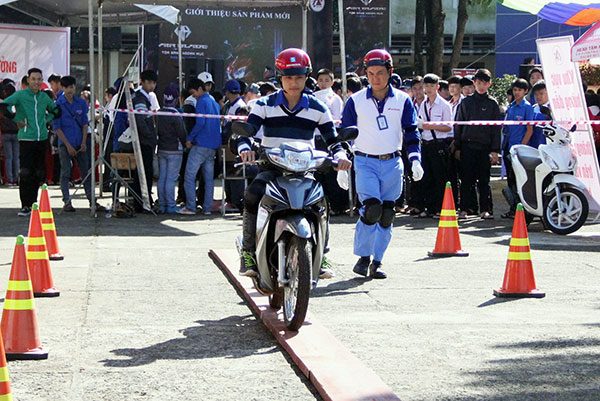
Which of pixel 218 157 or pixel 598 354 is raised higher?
pixel 218 157

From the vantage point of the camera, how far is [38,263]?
8.57 meters

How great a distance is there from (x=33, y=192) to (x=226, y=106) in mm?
3631

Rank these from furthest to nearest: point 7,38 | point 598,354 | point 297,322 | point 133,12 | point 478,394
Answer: point 7,38
point 133,12
point 297,322
point 598,354
point 478,394

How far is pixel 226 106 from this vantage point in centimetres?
1750

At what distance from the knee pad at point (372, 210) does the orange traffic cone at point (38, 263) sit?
2757 millimetres

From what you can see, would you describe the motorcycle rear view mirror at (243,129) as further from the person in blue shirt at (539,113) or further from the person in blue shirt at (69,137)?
the person in blue shirt at (69,137)

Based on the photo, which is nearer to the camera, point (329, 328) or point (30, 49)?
point (329, 328)

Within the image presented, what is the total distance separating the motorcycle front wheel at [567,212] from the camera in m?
13.0

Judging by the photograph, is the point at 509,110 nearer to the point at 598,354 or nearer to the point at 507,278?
the point at 507,278

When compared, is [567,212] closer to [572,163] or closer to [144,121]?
[572,163]

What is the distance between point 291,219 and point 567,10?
10019 millimetres

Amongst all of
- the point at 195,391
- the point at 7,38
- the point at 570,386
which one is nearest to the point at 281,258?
the point at 195,391

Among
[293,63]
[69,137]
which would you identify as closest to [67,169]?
[69,137]

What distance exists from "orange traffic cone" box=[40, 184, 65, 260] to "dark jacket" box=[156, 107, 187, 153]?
4982mm
